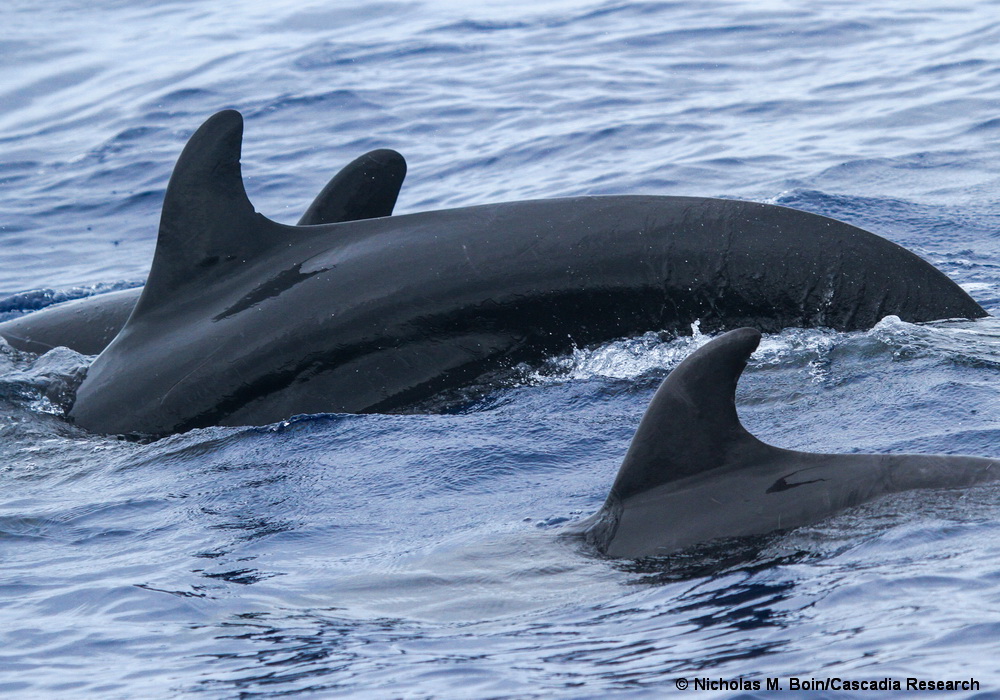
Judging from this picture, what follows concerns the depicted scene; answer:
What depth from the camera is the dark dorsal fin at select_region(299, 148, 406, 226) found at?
30.1ft

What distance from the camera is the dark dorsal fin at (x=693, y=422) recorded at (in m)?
5.43

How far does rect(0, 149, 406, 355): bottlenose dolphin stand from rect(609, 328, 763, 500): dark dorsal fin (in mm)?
3953

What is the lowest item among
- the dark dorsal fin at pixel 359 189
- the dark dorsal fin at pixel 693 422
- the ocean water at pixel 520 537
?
the ocean water at pixel 520 537

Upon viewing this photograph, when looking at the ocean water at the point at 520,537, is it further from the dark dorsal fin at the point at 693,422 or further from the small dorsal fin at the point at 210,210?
the small dorsal fin at the point at 210,210

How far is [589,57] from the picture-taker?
78.5 ft

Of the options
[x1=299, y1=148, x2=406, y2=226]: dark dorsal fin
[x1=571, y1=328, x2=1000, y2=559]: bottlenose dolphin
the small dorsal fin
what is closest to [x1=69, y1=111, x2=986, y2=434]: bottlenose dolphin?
the small dorsal fin

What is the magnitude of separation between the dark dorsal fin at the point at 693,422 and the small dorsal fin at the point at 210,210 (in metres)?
3.72

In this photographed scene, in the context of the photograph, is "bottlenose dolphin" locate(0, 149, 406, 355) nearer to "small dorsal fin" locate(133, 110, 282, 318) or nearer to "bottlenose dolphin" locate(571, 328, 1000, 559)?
"small dorsal fin" locate(133, 110, 282, 318)

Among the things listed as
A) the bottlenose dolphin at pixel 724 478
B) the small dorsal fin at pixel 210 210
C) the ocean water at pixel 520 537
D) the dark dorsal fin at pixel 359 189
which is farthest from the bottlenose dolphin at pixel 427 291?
the bottlenose dolphin at pixel 724 478

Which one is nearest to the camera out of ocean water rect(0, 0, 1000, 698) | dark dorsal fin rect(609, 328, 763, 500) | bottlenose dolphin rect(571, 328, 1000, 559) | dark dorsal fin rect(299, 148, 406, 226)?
ocean water rect(0, 0, 1000, 698)

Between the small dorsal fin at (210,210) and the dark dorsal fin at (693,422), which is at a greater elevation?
the small dorsal fin at (210,210)

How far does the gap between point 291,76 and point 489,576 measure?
2018 cm

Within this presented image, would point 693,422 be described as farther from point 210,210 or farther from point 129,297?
point 129,297

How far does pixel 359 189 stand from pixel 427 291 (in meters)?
1.28
